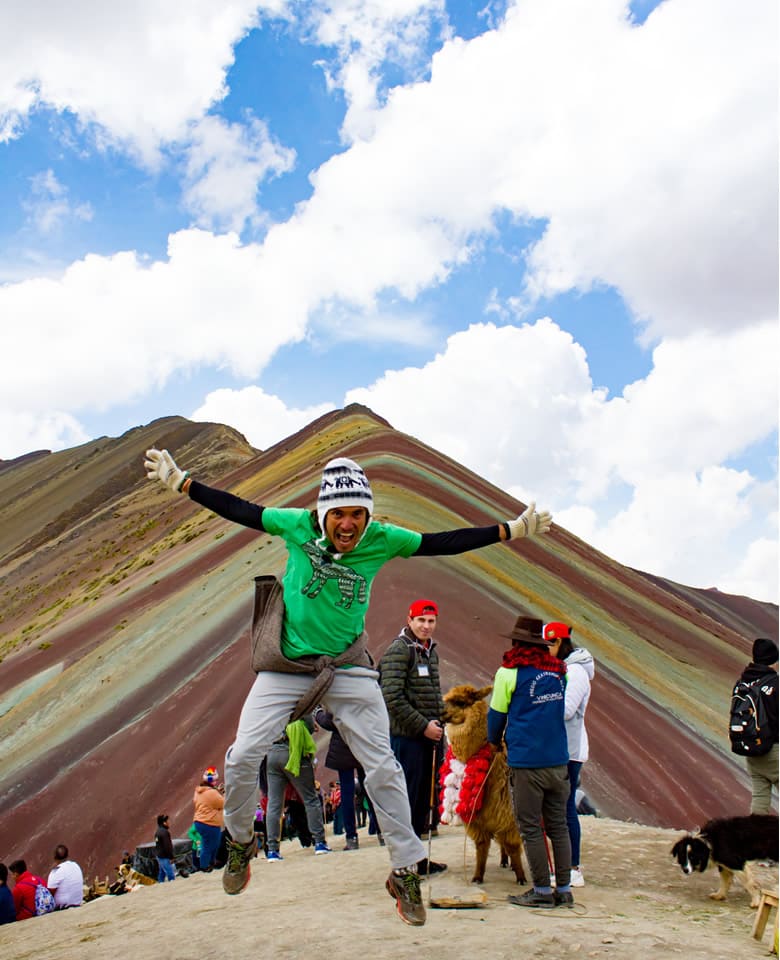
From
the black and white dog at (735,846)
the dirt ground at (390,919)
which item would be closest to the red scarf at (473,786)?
the dirt ground at (390,919)

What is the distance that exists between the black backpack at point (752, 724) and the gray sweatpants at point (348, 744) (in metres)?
4.29

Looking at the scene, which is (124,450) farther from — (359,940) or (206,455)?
(359,940)

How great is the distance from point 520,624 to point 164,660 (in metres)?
19.2

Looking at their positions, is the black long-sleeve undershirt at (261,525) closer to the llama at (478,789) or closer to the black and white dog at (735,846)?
the llama at (478,789)

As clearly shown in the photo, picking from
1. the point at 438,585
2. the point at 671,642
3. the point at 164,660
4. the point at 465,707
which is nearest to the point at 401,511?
the point at 438,585

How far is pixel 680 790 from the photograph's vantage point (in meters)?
16.6

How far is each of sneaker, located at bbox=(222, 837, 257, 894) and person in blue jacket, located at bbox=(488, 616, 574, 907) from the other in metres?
2.11

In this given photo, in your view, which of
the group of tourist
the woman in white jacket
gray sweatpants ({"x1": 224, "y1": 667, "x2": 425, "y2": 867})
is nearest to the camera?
gray sweatpants ({"x1": 224, "y1": 667, "x2": 425, "y2": 867})

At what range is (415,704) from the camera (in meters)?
7.60

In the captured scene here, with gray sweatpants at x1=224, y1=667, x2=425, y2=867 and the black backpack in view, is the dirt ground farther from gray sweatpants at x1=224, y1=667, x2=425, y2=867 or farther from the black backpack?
the black backpack

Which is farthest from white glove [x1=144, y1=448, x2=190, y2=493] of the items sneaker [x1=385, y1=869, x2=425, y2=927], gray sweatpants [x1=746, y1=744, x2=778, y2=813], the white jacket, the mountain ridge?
the mountain ridge

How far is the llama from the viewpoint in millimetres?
6695

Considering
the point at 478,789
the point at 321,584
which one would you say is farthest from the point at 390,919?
the point at 321,584

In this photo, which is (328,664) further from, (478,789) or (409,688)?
(409,688)
